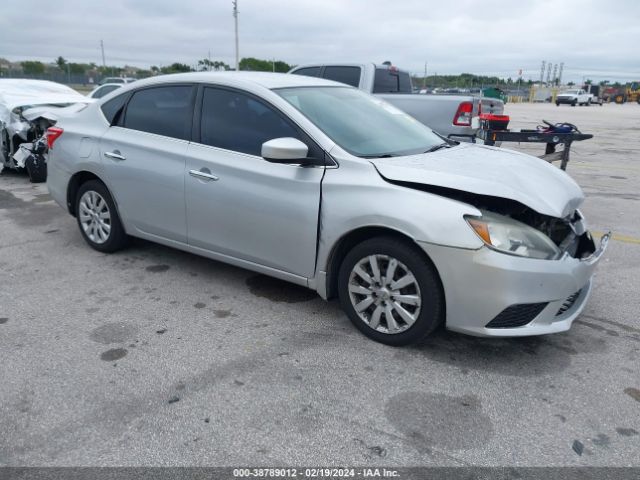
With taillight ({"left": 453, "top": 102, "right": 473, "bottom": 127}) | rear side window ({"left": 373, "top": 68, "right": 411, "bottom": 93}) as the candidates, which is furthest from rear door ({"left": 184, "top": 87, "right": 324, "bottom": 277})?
rear side window ({"left": 373, "top": 68, "right": 411, "bottom": 93})

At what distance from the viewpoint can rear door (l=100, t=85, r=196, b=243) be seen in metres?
4.25

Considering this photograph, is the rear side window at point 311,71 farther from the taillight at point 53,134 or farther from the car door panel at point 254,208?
the car door panel at point 254,208

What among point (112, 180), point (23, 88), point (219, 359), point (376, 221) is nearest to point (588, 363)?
point (376, 221)

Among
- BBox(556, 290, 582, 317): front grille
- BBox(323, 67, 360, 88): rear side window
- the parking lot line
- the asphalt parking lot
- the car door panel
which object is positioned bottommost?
the asphalt parking lot

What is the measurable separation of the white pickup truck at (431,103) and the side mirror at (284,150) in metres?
4.19

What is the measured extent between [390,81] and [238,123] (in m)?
6.52

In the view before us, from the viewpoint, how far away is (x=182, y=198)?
13.7ft

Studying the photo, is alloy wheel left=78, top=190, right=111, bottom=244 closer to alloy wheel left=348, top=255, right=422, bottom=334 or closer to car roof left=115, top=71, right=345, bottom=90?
car roof left=115, top=71, right=345, bottom=90

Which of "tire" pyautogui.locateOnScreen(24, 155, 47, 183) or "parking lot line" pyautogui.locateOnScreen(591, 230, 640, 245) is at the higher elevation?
"tire" pyautogui.locateOnScreen(24, 155, 47, 183)

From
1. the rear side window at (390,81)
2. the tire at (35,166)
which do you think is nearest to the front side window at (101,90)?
the tire at (35,166)

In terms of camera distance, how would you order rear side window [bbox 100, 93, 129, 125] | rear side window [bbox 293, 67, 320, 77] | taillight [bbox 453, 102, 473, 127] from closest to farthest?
1. rear side window [bbox 100, 93, 129, 125]
2. taillight [bbox 453, 102, 473, 127]
3. rear side window [bbox 293, 67, 320, 77]

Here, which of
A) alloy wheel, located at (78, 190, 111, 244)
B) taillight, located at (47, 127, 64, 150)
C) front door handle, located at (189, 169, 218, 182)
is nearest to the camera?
front door handle, located at (189, 169, 218, 182)

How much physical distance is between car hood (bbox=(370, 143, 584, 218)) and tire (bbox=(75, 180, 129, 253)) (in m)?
2.64

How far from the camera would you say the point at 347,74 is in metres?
9.44
